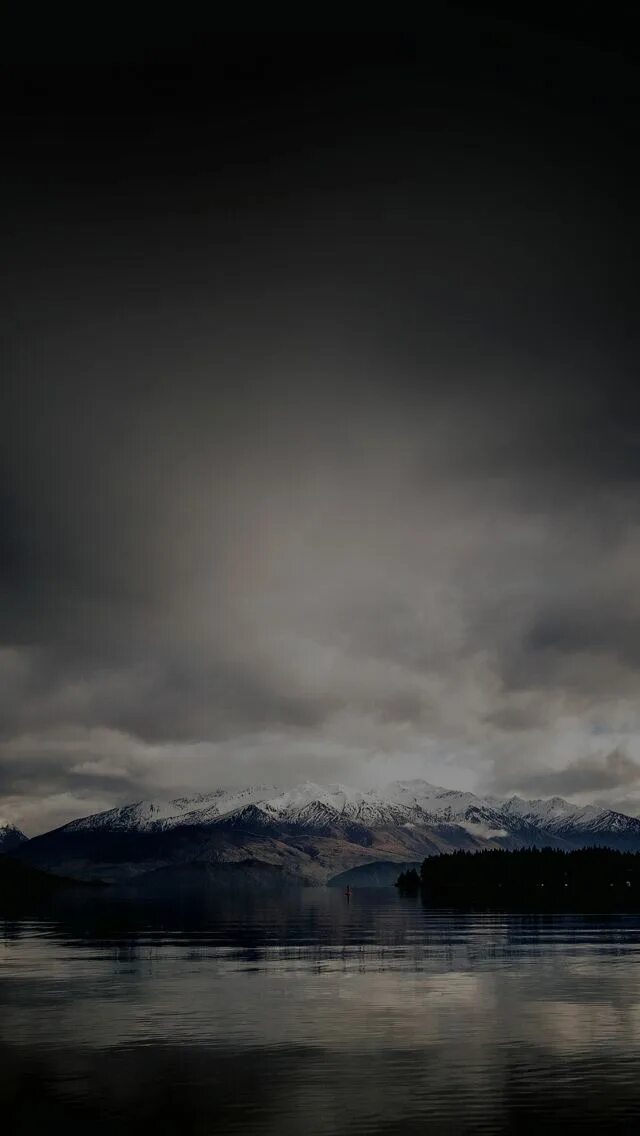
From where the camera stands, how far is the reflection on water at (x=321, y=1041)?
40844 mm

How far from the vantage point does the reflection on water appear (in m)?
40.8

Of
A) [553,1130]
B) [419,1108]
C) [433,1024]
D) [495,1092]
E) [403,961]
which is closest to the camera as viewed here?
[553,1130]

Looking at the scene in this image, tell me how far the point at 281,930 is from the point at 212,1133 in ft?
442

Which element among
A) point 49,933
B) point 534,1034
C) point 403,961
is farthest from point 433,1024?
point 49,933

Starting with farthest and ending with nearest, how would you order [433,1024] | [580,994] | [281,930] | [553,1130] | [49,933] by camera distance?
[281,930] → [49,933] → [580,994] → [433,1024] → [553,1130]

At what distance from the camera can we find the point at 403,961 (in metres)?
102

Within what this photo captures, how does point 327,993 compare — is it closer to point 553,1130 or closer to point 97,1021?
point 97,1021

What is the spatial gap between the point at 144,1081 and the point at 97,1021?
59.7ft

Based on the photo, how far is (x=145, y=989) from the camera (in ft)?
257

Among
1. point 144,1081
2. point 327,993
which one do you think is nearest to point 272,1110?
point 144,1081

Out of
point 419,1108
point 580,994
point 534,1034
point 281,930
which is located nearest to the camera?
point 419,1108

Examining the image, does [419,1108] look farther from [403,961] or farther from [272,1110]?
[403,961]

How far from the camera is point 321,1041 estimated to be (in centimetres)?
5678

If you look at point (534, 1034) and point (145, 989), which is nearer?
point (534, 1034)
